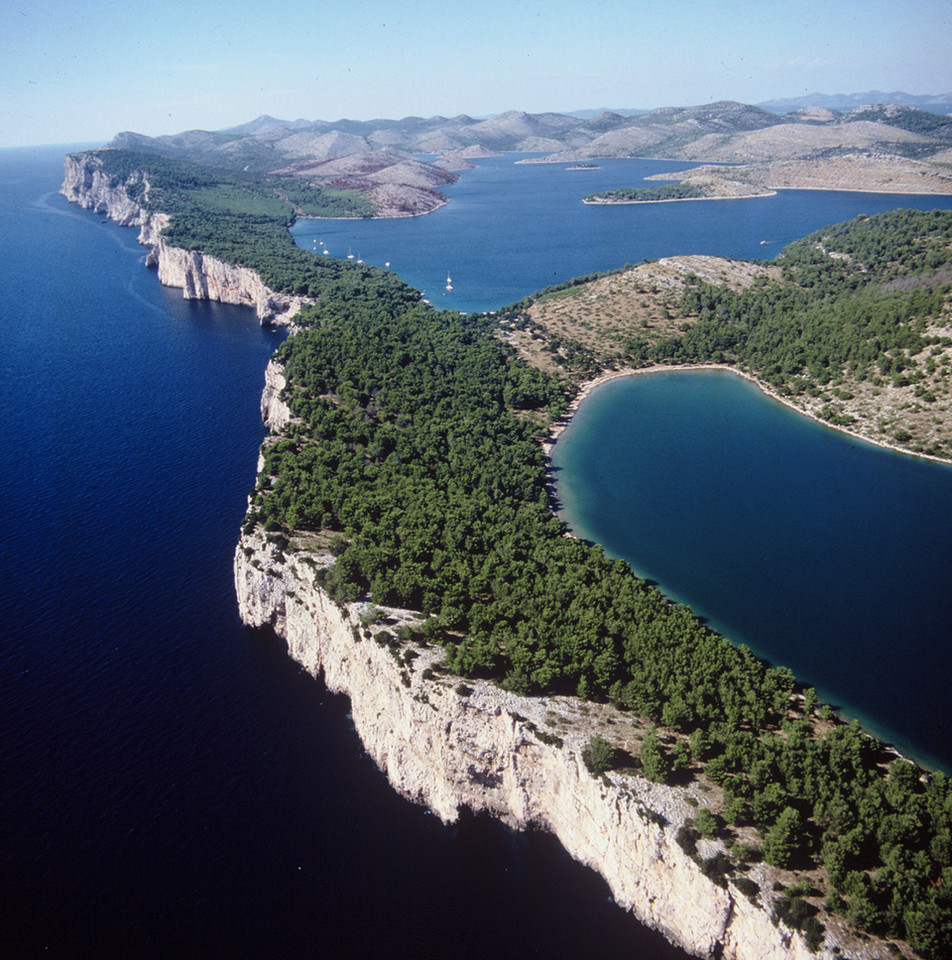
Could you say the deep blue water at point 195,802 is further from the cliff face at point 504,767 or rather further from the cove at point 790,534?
the cove at point 790,534

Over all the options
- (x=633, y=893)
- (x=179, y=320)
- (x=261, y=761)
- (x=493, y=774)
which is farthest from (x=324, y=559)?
(x=179, y=320)

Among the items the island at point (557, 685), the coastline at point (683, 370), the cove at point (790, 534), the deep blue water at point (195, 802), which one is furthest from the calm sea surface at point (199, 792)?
the coastline at point (683, 370)

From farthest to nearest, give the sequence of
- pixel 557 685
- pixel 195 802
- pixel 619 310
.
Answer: pixel 619 310, pixel 557 685, pixel 195 802

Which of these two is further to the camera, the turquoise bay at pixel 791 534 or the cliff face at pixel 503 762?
the turquoise bay at pixel 791 534

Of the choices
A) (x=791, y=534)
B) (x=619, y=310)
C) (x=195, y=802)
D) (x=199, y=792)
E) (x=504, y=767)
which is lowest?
(x=195, y=802)

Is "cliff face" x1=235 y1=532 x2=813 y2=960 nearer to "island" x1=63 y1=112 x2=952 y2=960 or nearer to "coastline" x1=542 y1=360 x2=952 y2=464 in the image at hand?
"island" x1=63 y1=112 x2=952 y2=960

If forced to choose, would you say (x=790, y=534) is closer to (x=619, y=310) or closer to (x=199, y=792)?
(x=199, y=792)

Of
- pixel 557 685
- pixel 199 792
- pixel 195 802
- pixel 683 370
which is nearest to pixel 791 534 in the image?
pixel 557 685
